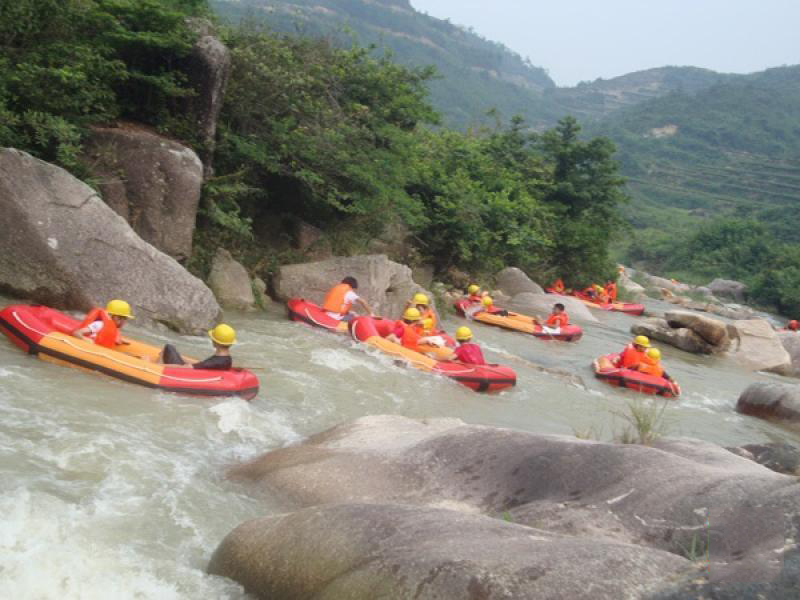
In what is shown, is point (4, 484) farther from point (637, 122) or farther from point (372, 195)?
point (637, 122)

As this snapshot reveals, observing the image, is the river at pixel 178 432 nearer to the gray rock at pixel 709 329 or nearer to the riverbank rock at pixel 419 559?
the riverbank rock at pixel 419 559

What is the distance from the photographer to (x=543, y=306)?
21.6 m

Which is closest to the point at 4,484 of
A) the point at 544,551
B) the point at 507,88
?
the point at 544,551

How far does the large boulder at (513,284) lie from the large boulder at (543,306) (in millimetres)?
629

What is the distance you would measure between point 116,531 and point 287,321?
8645 millimetres

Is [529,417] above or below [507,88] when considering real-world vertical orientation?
below

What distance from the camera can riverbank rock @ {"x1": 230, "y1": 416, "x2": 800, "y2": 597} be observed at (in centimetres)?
408

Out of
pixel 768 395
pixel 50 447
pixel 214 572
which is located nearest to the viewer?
pixel 214 572

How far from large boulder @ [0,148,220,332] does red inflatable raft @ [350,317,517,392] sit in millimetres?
2535

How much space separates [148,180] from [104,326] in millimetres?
4383

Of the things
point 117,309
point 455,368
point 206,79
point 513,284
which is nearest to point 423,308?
point 455,368

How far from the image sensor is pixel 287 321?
13.4 metres

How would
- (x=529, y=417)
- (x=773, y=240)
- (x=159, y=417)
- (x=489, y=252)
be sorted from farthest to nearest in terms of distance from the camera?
(x=773, y=240)
(x=489, y=252)
(x=529, y=417)
(x=159, y=417)

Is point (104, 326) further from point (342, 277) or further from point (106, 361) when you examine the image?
point (342, 277)
